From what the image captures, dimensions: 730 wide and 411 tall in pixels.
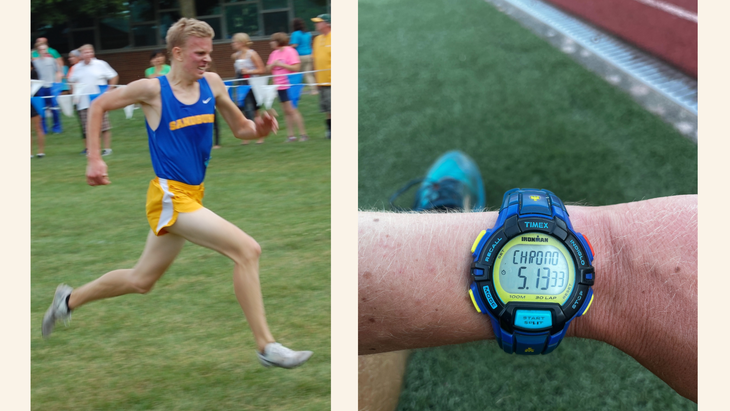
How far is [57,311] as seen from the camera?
2084 mm

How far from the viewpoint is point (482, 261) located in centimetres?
112

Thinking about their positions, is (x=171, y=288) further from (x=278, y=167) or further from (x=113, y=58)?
(x=113, y=58)

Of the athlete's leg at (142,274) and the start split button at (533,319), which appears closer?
the start split button at (533,319)

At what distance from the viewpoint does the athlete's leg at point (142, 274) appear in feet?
6.31

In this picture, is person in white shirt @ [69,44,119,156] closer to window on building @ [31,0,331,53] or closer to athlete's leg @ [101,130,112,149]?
athlete's leg @ [101,130,112,149]

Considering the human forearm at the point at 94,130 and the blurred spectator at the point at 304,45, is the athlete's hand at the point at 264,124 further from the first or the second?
the blurred spectator at the point at 304,45

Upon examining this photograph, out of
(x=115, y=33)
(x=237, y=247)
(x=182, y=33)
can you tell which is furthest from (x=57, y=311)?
(x=115, y=33)

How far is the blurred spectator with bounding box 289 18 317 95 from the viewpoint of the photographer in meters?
4.26

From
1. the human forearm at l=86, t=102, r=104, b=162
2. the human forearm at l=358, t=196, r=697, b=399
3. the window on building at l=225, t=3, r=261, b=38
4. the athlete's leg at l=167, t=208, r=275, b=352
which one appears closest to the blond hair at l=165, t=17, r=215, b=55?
the human forearm at l=86, t=102, r=104, b=162

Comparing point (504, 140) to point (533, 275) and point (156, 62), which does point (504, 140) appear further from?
point (156, 62)

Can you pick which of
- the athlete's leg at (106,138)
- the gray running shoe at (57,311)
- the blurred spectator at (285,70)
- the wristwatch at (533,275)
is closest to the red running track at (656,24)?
the wristwatch at (533,275)

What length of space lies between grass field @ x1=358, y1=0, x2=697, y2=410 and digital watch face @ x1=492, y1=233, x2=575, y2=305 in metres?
0.89

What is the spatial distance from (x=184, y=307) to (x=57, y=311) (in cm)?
49

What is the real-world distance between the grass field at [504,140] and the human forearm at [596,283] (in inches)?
27.9
